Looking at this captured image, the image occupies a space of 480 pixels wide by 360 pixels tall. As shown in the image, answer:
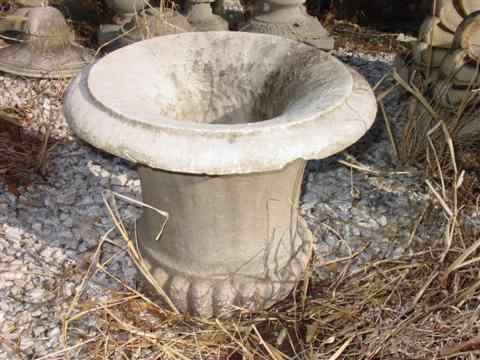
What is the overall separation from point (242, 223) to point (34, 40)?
2419mm

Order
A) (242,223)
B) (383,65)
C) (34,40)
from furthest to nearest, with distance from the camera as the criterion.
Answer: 1. (383,65)
2. (34,40)
3. (242,223)

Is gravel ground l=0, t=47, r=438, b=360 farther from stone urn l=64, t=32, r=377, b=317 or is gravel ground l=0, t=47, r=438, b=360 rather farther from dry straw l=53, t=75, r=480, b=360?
stone urn l=64, t=32, r=377, b=317

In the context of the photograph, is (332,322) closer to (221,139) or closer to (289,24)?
(221,139)

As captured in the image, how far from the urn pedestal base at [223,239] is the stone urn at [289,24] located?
2.02 metres

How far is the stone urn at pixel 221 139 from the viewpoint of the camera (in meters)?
1.35

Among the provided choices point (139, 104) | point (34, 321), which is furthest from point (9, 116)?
point (139, 104)

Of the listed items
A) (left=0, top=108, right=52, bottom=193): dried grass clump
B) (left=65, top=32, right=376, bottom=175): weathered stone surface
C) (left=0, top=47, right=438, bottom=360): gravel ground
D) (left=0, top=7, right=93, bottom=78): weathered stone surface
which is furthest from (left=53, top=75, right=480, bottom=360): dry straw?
(left=0, top=7, right=93, bottom=78): weathered stone surface

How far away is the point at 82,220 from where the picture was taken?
240cm

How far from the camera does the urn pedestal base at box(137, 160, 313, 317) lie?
161 centimetres

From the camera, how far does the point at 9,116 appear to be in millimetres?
2969

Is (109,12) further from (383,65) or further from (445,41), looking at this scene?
(445,41)

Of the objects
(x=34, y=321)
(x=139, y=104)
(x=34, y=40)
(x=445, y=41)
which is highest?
(x=139, y=104)

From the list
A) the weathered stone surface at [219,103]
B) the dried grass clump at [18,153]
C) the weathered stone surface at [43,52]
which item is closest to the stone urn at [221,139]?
the weathered stone surface at [219,103]

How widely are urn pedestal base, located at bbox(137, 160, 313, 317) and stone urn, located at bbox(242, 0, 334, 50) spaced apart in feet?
6.64
